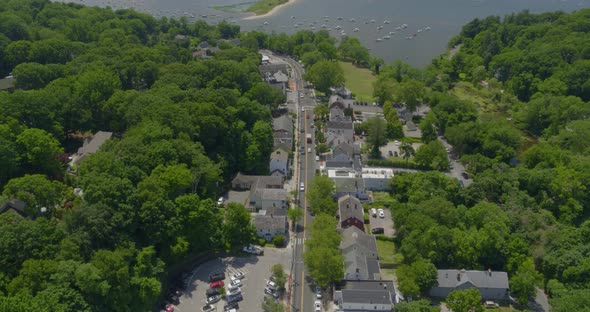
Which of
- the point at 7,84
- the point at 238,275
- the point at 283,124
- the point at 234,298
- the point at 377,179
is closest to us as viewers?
the point at 234,298

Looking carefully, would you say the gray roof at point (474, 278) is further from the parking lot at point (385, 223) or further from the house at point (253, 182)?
the house at point (253, 182)

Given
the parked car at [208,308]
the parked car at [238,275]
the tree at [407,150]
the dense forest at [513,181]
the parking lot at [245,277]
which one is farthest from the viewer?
the tree at [407,150]

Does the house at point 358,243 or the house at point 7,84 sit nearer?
the house at point 358,243

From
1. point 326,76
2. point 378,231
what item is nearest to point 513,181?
point 378,231

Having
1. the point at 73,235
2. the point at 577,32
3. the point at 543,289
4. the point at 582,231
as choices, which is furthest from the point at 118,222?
the point at 577,32

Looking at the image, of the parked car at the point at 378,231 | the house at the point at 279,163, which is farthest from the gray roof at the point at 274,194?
the parked car at the point at 378,231

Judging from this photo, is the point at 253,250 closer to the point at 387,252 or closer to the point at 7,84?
the point at 387,252

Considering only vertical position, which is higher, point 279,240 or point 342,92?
point 342,92
